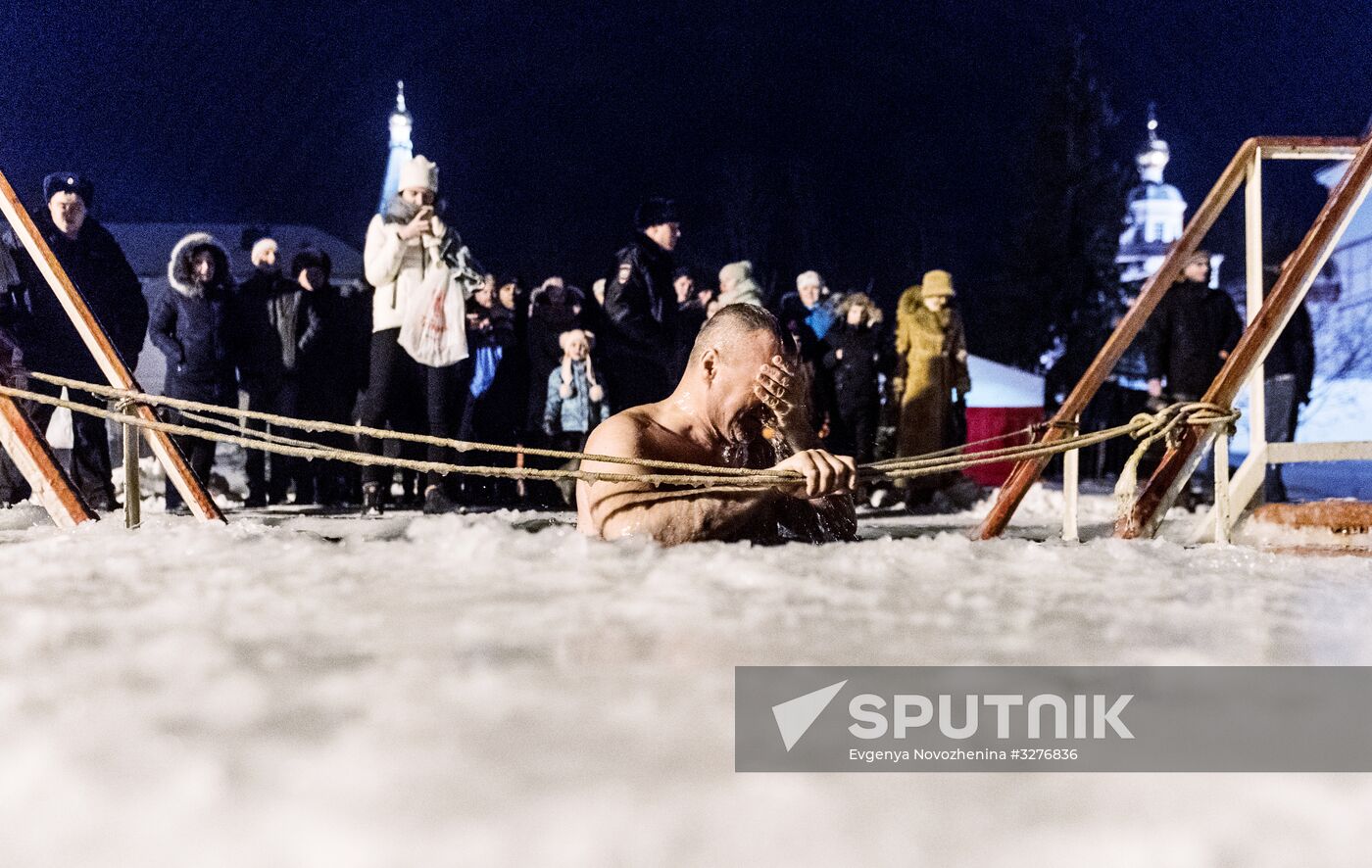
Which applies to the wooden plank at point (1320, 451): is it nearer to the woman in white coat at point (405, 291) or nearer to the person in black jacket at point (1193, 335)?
the person in black jacket at point (1193, 335)

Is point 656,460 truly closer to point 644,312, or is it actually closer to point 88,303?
point 644,312

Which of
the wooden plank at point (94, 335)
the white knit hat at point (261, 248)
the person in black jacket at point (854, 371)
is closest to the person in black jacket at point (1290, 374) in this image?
the person in black jacket at point (854, 371)

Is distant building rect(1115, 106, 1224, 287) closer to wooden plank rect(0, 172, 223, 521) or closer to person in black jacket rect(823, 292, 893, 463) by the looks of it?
person in black jacket rect(823, 292, 893, 463)

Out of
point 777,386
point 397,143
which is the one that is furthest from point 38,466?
point 397,143

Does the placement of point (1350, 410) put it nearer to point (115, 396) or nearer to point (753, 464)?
point (753, 464)

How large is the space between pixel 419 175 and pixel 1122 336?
3862mm

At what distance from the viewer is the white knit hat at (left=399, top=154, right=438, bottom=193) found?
226 inches

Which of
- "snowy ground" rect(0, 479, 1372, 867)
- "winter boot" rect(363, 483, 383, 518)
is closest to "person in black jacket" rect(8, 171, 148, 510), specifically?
"winter boot" rect(363, 483, 383, 518)

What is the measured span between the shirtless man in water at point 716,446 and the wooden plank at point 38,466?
188 centimetres

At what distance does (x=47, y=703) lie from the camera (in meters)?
1.38

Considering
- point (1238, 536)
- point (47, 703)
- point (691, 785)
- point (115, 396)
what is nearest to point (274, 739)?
point (47, 703)

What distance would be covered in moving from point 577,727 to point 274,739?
0.36m

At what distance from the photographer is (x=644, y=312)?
657 centimetres

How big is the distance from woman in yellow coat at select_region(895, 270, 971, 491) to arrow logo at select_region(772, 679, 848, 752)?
585 cm
